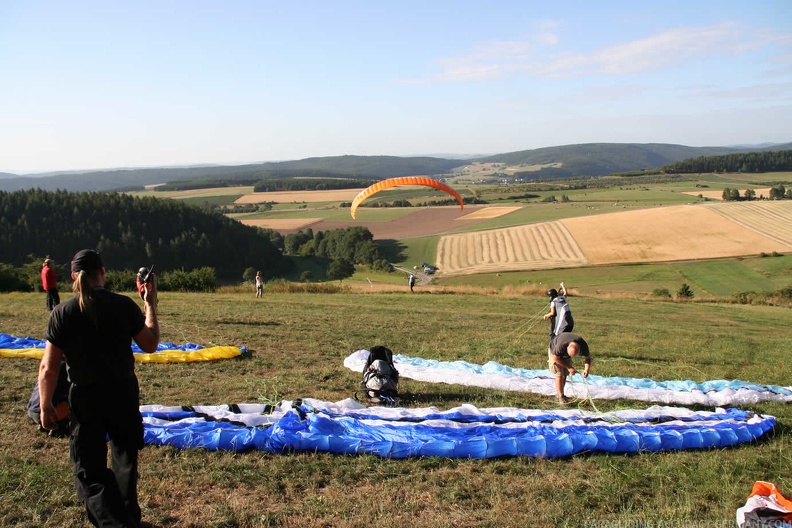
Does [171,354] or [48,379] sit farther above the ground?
[48,379]

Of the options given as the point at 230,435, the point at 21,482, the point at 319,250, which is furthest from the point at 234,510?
the point at 319,250

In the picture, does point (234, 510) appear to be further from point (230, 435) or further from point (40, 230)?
point (40, 230)

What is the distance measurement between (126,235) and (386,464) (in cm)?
6669

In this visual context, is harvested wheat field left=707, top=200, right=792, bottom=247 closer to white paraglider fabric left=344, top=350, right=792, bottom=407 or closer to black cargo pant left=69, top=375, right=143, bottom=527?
white paraglider fabric left=344, top=350, right=792, bottom=407

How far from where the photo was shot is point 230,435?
238 inches

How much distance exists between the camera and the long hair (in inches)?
148

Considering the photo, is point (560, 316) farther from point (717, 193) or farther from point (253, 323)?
point (717, 193)

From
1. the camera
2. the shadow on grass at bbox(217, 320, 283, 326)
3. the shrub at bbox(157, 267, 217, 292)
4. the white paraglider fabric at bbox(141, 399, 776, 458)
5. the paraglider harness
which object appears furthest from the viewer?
the shrub at bbox(157, 267, 217, 292)

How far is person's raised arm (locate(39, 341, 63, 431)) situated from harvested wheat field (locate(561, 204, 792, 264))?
48894 mm

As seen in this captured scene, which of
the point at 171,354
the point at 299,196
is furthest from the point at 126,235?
the point at 171,354

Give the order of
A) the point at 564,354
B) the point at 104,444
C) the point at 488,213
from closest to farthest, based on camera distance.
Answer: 1. the point at 104,444
2. the point at 564,354
3. the point at 488,213

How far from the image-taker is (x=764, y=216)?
204 feet

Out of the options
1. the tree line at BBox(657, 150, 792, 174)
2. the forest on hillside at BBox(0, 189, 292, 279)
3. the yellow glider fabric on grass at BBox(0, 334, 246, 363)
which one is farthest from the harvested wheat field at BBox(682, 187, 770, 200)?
the yellow glider fabric on grass at BBox(0, 334, 246, 363)

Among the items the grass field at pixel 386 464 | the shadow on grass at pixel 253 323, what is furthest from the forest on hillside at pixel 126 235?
the grass field at pixel 386 464
